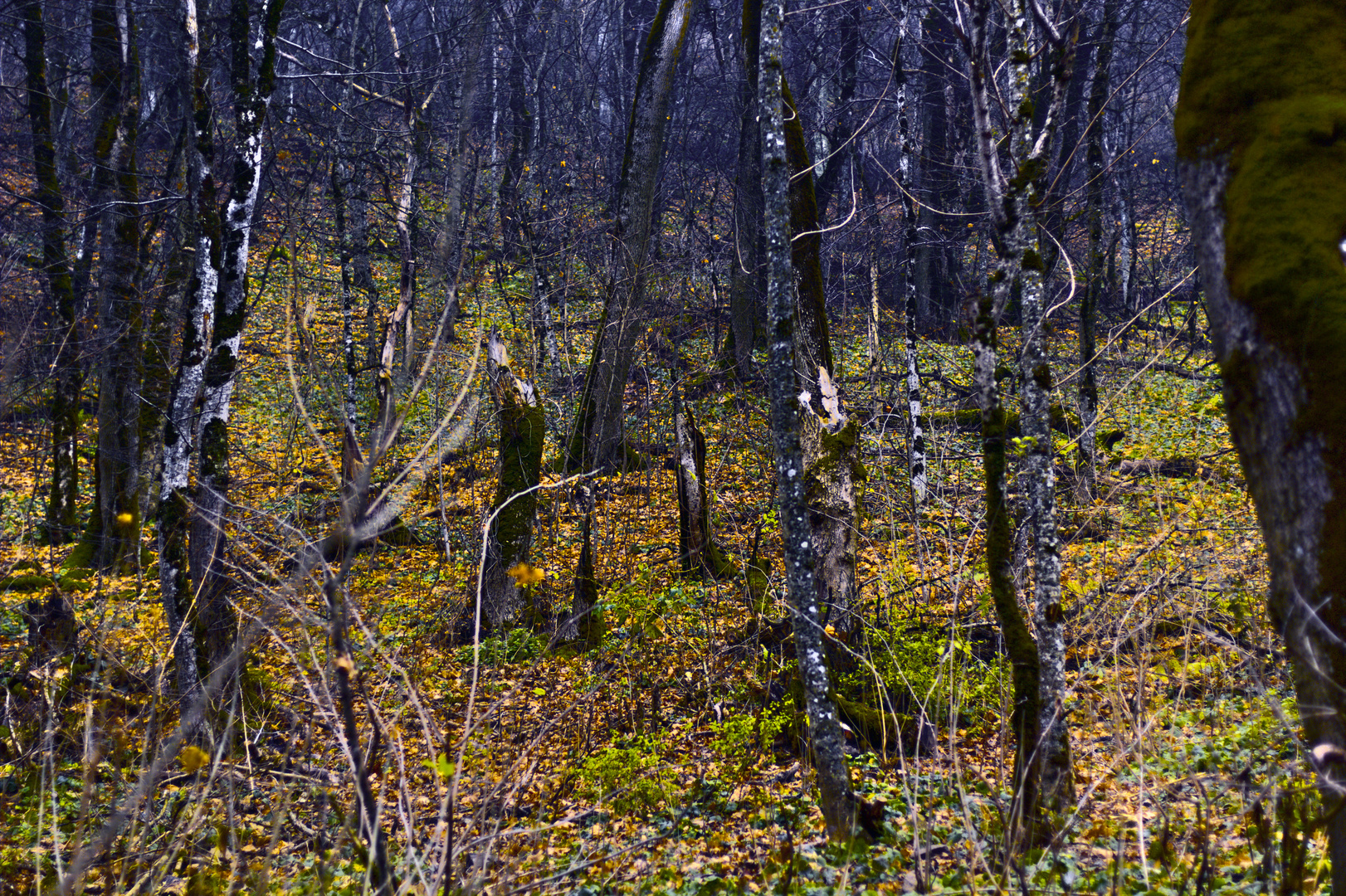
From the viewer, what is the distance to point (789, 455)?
4535mm

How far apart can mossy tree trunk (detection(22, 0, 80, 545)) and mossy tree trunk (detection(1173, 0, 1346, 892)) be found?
1023 cm

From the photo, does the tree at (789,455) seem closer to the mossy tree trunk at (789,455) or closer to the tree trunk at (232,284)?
the mossy tree trunk at (789,455)

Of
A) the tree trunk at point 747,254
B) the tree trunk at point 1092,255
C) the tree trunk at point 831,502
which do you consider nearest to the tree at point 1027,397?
the tree trunk at point 831,502

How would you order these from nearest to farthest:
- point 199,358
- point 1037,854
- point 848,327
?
point 1037,854 < point 199,358 < point 848,327

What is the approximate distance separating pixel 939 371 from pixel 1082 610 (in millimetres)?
8474

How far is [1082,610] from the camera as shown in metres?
6.33

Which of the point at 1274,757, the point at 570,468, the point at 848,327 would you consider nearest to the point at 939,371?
the point at 848,327

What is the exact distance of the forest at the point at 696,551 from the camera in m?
2.46

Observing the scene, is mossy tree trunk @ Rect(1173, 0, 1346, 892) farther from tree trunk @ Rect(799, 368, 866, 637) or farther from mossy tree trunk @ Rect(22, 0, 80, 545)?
A: mossy tree trunk @ Rect(22, 0, 80, 545)

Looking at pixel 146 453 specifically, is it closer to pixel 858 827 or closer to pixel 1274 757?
pixel 858 827

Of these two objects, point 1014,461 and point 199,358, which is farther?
point 1014,461

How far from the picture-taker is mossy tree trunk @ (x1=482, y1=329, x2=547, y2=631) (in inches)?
318

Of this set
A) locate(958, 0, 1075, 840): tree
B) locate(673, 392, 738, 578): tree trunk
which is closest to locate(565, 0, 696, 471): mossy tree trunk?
locate(673, 392, 738, 578): tree trunk

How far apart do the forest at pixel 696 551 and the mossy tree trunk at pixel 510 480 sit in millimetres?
53
